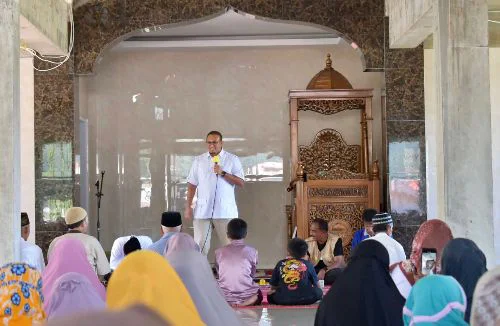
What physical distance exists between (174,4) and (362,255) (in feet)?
20.8

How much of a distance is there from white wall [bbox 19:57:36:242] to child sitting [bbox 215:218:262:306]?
3.32 metres

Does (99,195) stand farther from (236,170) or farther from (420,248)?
(420,248)

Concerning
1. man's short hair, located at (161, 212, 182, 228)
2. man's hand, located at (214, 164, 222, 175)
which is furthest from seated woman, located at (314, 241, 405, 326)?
man's hand, located at (214, 164, 222, 175)

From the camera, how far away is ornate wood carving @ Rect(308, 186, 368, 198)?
34.5 feet

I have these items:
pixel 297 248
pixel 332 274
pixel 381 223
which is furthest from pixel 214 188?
pixel 381 223

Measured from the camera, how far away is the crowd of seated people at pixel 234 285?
2879 millimetres

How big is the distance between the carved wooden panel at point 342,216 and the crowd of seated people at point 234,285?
267 centimetres

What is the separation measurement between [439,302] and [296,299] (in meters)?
3.92

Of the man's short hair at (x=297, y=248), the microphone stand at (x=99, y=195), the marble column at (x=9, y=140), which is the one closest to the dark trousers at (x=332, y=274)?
the man's short hair at (x=297, y=248)

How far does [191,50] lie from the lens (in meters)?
12.8

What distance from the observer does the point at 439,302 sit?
3.88 meters

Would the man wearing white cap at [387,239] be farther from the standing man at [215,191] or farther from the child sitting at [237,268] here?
the standing man at [215,191]

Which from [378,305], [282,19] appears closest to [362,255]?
[378,305]

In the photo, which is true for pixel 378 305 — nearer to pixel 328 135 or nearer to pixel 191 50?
pixel 328 135
